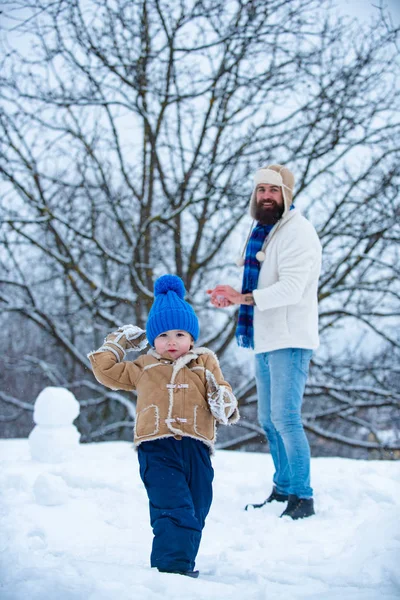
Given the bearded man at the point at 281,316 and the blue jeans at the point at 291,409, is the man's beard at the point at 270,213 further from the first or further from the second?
the blue jeans at the point at 291,409

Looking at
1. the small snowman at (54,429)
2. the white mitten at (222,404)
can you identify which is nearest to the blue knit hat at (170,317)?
the white mitten at (222,404)

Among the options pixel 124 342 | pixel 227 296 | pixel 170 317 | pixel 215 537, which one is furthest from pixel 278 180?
pixel 215 537

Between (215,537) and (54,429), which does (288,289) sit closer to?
(215,537)

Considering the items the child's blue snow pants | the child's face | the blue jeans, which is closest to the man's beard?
the blue jeans

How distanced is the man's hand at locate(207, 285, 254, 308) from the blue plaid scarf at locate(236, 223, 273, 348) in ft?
0.35

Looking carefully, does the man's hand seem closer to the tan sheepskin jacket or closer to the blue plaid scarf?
the blue plaid scarf

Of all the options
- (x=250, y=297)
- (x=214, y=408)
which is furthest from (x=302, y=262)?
(x=214, y=408)

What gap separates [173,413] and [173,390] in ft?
0.26

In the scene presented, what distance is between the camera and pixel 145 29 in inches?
219

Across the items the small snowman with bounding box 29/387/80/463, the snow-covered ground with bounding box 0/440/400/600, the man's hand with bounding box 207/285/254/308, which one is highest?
the man's hand with bounding box 207/285/254/308

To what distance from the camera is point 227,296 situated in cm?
254

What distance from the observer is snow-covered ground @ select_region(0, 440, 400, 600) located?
1.30 meters

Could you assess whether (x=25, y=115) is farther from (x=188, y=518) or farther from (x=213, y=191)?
(x=188, y=518)

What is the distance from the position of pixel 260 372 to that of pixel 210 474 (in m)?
0.87
